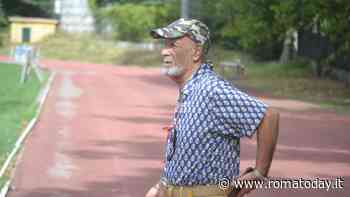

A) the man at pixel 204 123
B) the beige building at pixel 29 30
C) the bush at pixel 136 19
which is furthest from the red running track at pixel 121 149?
the beige building at pixel 29 30

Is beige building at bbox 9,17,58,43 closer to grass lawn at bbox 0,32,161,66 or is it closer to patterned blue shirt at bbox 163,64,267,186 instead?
grass lawn at bbox 0,32,161,66

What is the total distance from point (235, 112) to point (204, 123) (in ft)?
0.54

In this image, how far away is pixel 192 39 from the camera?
13.2 ft

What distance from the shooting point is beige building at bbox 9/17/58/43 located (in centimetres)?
5922

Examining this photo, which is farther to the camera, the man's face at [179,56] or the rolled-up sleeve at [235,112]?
the man's face at [179,56]

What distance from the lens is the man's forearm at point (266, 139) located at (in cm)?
385

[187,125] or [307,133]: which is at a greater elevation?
[187,125]

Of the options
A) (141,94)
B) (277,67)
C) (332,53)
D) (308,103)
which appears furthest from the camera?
(277,67)

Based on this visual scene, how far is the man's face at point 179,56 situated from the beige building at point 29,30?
55926mm

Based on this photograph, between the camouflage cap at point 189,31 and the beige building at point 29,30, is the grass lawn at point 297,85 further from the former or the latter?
the beige building at point 29,30

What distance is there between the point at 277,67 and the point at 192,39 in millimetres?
33784

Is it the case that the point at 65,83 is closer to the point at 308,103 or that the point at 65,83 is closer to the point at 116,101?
the point at 116,101

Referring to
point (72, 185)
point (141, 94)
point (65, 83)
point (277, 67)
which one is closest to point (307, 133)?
point (72, 185)

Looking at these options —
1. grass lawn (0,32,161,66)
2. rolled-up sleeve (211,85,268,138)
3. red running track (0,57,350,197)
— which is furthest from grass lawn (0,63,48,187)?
grass lawn (0,32,161,66)
